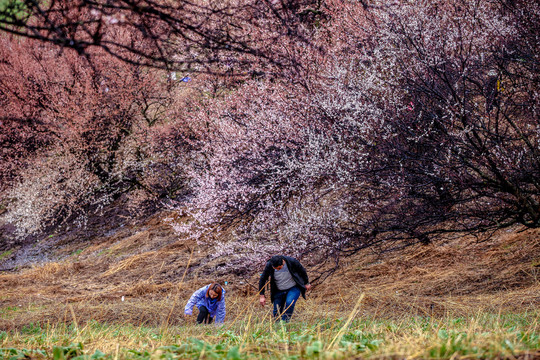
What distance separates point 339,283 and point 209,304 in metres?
3.15

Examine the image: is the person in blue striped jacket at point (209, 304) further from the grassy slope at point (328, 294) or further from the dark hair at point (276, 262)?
the dark hair at point (276, 262)

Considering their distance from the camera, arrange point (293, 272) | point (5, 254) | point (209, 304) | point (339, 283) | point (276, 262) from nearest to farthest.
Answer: point (276, 262) → point (293, 272) → point (209, 304) → point (339, 283) → point (5, 254)

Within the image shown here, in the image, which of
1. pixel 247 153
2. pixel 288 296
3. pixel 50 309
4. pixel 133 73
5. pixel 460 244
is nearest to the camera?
pixel 288 296

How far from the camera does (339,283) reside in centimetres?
855

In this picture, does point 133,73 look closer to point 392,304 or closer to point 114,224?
point 114,224

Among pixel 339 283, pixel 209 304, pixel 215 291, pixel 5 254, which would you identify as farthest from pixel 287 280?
pixel 5 254

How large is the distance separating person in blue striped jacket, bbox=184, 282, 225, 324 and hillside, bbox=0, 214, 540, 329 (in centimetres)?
55

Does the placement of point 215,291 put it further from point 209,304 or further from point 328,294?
point 328,294

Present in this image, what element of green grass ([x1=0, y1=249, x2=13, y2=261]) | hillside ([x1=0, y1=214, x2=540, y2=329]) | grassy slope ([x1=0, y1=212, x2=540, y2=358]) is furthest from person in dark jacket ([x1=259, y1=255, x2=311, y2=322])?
green grass ([x1=0, y1=249, x2=13, y2=261])

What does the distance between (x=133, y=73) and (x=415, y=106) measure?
47.1 feet

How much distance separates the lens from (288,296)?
6312 millimetres

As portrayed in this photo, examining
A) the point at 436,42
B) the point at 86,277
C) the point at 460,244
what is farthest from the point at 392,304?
the point at 86,277

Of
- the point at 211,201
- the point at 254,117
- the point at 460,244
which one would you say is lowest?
the point at 460,244

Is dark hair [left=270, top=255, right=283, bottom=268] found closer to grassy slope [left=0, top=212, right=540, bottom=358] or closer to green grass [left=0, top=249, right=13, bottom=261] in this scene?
grassy slope [left=0, top=212, right=540, bottom=358]
